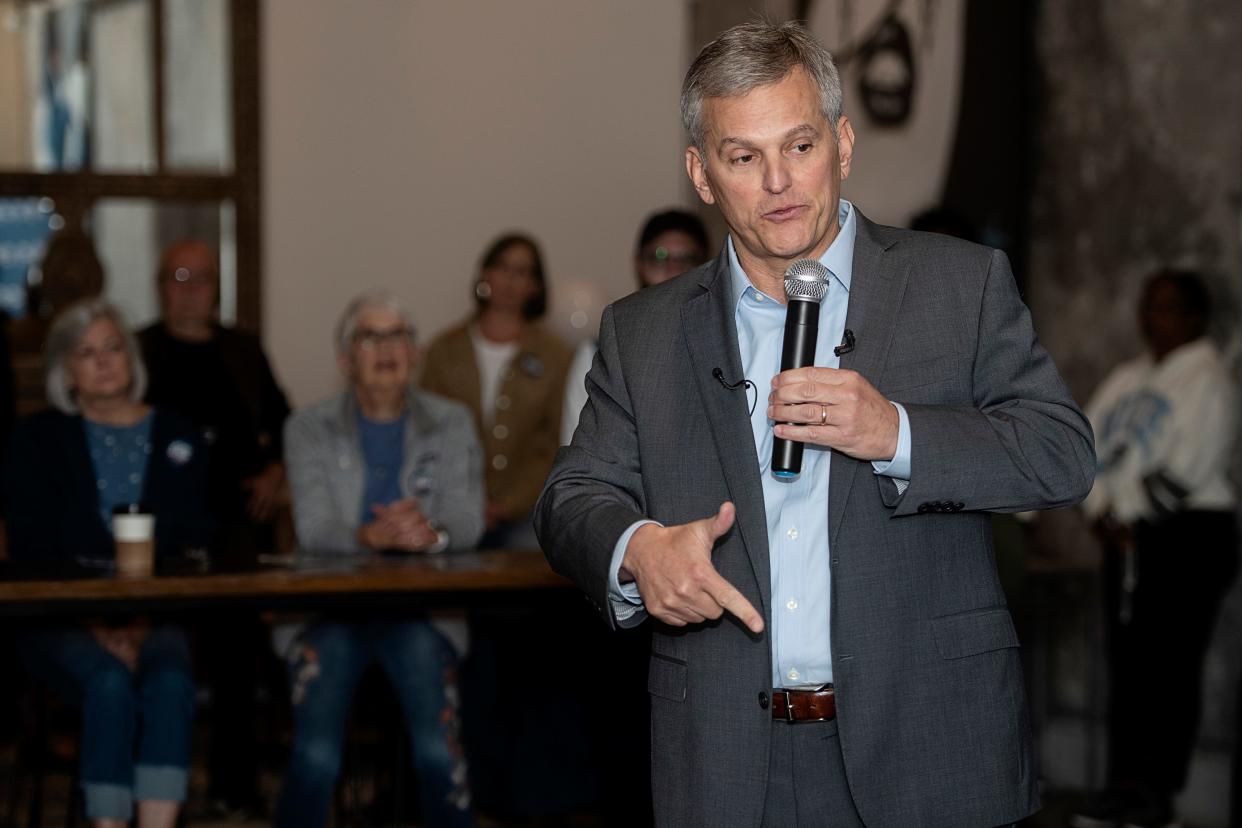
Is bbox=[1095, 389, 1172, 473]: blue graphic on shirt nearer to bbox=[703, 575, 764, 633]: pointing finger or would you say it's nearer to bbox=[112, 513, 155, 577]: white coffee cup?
bbox=[112, 513, 155, 577]: white coffee cup

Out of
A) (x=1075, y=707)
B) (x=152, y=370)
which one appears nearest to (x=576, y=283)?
(x=152, y=370)

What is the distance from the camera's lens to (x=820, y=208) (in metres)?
2.09

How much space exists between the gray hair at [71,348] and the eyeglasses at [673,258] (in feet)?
5.06

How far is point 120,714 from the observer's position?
401 cm

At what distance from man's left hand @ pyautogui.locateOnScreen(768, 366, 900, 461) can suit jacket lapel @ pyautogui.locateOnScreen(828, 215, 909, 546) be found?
0.40ft

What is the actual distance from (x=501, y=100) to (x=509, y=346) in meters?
2.15

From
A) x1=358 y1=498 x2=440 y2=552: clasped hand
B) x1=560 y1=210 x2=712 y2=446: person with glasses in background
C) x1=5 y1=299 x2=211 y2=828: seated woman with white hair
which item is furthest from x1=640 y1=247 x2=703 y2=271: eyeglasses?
x1=5 y1=299 x2=211 y2=828: seated woman with white hair

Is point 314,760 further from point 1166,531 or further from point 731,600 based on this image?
point 1166,531

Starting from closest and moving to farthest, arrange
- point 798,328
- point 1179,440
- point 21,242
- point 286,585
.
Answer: point 798,328
point 286,585
point 1179,440
point 21,242

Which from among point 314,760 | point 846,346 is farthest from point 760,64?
point 314,760

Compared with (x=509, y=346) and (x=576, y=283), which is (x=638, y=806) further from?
(x=576, y=283)

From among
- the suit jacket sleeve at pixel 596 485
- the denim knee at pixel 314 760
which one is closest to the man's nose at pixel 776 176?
the suit jacket sleeve at pixel 596 485

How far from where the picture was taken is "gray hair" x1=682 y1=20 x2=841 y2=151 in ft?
6.78

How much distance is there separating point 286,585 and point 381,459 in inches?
31.6
